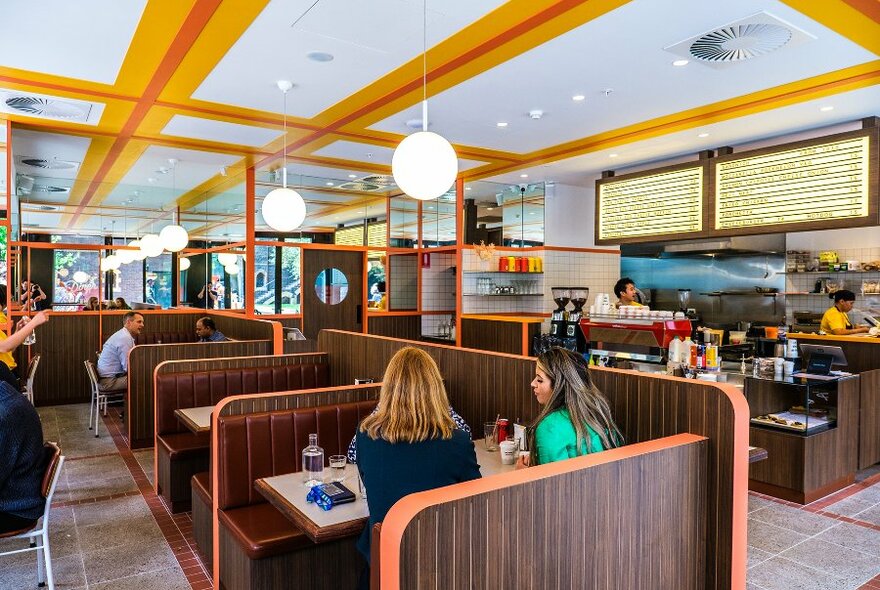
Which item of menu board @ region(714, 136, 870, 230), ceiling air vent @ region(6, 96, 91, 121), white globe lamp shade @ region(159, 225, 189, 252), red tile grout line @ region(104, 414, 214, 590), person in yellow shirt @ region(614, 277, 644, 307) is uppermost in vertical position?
ceiling air vent @ region(6, 96, 91, 121)

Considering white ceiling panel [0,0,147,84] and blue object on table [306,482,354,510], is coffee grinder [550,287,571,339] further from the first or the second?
white ceiling panel [0,0,147,84]

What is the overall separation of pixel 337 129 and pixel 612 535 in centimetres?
517

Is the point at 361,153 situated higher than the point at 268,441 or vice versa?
the point at 361,153

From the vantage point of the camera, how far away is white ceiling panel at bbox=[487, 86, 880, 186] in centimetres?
512

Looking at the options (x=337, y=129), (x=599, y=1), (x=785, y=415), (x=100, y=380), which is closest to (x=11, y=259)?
(x=100, y=380)

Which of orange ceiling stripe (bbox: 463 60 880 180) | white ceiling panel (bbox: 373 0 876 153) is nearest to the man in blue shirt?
white ceiling panel (bbox: 373 0 876 153)

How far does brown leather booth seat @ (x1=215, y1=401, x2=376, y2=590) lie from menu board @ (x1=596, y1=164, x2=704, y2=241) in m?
4.00

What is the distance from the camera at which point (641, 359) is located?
511 cm

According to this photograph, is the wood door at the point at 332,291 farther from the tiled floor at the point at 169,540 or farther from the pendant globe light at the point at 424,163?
the pendant globe light at the point at 424,163

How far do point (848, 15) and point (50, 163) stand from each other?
8.58 meters

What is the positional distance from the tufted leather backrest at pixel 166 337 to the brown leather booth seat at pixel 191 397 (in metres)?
3.60

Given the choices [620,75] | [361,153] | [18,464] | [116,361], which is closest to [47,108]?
[116,361]

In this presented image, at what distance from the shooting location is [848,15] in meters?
3.58

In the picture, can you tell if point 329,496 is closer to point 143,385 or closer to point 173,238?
point 143,385
